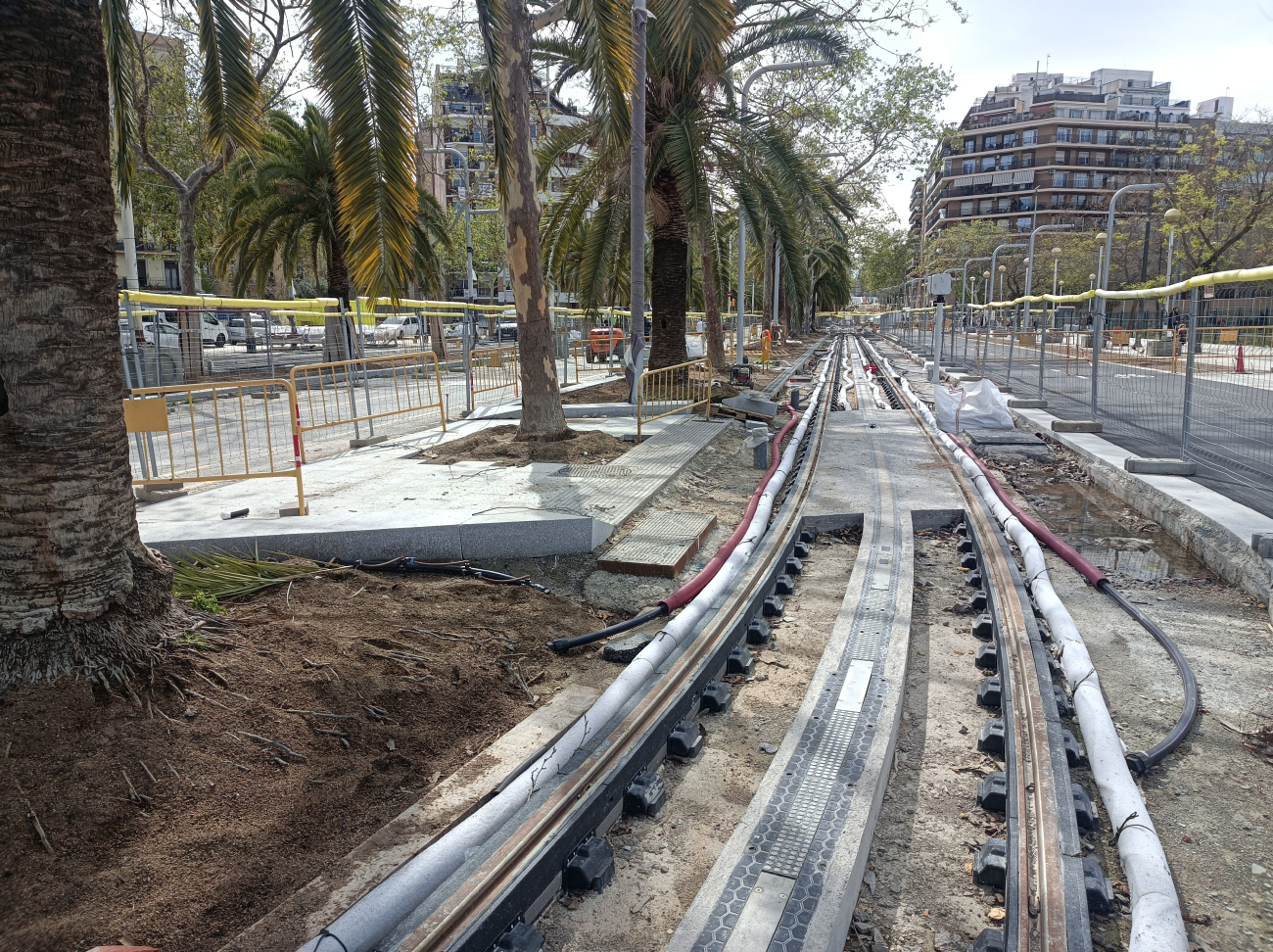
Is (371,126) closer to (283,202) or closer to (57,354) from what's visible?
(57,354)

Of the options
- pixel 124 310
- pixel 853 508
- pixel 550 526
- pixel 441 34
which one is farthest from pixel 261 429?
pixel 441 34

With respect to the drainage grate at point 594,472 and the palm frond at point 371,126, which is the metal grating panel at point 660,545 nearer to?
the drainage grate at point 594,472

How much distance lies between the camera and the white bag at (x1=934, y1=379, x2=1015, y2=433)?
513 inches

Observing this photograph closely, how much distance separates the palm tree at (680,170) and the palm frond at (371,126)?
909 centimetres

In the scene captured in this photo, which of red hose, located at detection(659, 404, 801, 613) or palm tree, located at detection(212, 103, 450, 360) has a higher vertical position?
palm tree, located at detection(212, 103, 450, 360)

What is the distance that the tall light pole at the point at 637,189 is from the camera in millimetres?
12000

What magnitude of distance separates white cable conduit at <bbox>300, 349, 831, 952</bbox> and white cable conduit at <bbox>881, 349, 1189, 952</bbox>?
77.3 inches

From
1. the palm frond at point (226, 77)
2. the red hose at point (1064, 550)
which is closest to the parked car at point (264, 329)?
the palm frond at point (226, 77)

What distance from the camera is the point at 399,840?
2.99 meters

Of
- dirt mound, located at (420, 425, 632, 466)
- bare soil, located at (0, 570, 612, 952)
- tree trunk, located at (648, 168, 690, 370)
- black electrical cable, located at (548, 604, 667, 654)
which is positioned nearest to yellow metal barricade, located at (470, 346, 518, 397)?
tree trunk, located at (648, 168, 690, 370)

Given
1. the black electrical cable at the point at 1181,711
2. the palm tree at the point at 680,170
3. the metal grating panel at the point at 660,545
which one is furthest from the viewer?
the palm tree at the point at 680,170

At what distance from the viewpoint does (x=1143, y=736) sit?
148 inches

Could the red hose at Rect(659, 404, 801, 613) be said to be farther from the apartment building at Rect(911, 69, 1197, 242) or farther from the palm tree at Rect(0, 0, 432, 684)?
the apartment building at Rect(911, 69, 1197, 242)

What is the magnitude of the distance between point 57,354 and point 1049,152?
12327 cm
